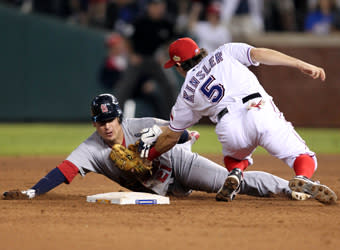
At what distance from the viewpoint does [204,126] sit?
16.9 metres

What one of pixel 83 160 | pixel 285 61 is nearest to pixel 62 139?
pixel 83 160

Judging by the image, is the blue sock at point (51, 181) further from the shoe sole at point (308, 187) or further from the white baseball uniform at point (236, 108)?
the shoe sole at point (308, 187)

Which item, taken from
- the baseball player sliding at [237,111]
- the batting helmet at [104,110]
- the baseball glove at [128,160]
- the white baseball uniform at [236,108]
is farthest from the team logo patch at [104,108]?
the white baseball uniform at [236,108]

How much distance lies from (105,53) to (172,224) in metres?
12.1

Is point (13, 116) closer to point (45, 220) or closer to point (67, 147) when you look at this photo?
point (67, 147)

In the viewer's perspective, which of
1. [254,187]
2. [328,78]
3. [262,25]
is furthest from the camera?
[262,25]

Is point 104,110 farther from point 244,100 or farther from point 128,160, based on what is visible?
point 244,100

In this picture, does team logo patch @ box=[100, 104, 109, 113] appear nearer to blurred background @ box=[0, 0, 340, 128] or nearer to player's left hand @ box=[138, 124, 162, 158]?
player's left hand @ box=[138, 124, 162, 158]

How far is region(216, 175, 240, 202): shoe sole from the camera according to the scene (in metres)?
5.02

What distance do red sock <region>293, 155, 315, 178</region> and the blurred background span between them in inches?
405

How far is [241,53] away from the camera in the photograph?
17.5ft

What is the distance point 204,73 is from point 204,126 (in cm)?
1168

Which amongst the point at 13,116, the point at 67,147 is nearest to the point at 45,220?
the point at 67,147

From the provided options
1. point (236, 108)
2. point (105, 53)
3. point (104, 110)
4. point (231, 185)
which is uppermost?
point (236, 108)
